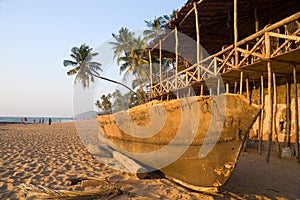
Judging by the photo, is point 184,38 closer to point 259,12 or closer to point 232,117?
point 259,12

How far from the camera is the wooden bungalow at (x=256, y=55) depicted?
6688 mm

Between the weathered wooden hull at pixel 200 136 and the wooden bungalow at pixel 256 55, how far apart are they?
3404 millimetres

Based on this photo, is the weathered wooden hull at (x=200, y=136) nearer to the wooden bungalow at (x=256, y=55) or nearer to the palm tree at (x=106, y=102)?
Result: the wooden bungalow at (x=256, y=55)

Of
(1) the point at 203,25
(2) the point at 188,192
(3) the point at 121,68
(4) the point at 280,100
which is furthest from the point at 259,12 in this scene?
(3) the point at 121,68

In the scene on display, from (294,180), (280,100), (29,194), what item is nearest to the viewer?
(29,194)

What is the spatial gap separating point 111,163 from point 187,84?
567 centimetres

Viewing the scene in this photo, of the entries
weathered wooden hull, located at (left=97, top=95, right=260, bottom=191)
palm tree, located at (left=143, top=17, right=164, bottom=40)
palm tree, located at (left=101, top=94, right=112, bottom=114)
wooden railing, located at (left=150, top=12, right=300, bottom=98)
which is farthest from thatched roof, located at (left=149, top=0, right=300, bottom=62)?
palm tree, located at (left=101, top=94, right=112, bottom=114)

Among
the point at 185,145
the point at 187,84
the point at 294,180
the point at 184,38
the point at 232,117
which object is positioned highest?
the point at 184,38

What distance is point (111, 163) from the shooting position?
6676 millimetres

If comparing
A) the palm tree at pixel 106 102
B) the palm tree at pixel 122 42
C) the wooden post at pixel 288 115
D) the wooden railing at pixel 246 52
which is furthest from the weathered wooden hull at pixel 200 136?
the palm tree at pixel 106 102

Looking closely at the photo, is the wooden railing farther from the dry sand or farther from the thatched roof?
the dry sand

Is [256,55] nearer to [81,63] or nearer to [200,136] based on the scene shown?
[200,136]

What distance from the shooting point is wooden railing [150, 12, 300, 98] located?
20.1 feet

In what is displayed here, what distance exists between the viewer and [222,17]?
1015 cm
